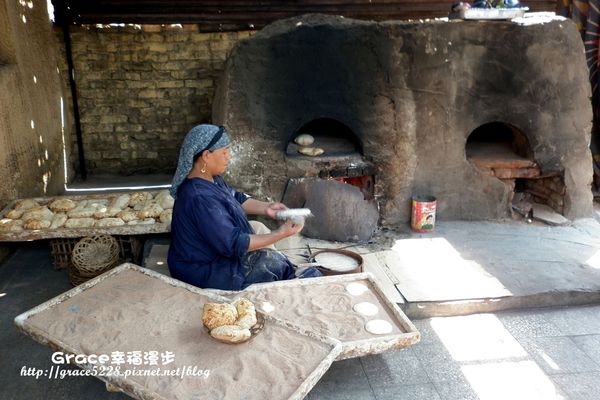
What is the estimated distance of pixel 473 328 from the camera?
318 centimetres

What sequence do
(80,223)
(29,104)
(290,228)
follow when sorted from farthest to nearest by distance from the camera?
(29,104)
(80,223)
(290,228)

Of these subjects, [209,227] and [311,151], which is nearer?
[209,227]

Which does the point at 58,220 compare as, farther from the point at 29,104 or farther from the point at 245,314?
the point at 245,314

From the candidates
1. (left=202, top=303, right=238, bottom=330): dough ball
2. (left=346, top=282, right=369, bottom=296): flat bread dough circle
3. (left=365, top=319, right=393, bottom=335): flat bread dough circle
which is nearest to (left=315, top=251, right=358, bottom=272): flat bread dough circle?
(left=346, top=282, right=369, bottom=296): flat bread dough circle

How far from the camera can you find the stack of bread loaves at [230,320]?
2166 millimetres

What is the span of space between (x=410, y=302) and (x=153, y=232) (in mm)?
1961

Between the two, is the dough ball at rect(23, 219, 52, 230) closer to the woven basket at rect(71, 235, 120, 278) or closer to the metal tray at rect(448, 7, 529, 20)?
the woven basket at rect(71, 235, 120, 278)

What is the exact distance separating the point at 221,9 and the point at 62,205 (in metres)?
3.05

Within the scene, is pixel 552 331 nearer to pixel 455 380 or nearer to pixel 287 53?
pixel 455 380

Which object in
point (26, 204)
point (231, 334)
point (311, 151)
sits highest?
point (311, 151)

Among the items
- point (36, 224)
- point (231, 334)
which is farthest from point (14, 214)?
point (231, 334)

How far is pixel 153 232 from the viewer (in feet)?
12.4

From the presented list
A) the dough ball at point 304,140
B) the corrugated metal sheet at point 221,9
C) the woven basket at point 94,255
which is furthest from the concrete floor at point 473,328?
the corrugated metal sheet at point 221,9

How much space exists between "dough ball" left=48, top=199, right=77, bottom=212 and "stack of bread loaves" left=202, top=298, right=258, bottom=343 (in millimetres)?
2262
